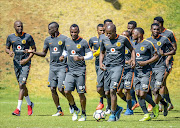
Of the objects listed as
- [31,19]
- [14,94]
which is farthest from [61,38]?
[31,19]

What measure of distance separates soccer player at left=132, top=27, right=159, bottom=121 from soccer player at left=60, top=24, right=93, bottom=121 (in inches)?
60.9

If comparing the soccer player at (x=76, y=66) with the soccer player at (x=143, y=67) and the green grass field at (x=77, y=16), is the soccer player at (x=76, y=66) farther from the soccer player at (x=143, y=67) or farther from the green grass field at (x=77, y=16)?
the green grass field at (x=77, y=16)

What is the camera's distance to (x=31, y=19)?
35156 millimetres

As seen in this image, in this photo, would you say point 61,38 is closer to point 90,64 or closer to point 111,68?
point 111,68

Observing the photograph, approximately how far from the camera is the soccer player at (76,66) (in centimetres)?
1295

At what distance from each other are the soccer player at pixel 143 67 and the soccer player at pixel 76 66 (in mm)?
1548

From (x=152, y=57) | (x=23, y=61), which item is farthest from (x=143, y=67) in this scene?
(x=23, y=61)

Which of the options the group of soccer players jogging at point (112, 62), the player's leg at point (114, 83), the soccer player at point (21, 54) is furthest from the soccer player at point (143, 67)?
the soccer player at point (21, 54)

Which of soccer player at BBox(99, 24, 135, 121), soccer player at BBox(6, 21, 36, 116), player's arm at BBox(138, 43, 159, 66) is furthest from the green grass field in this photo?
soccer player at BBox(99, 24, 135, 121)

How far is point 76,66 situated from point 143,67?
205cm

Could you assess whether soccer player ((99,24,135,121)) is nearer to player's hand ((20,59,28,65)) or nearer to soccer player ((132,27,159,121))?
soccer player ((132,27,159,121))

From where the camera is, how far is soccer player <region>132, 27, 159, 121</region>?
13.1 meters

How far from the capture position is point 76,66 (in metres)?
13.1

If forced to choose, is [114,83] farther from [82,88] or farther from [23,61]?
[23,61]
